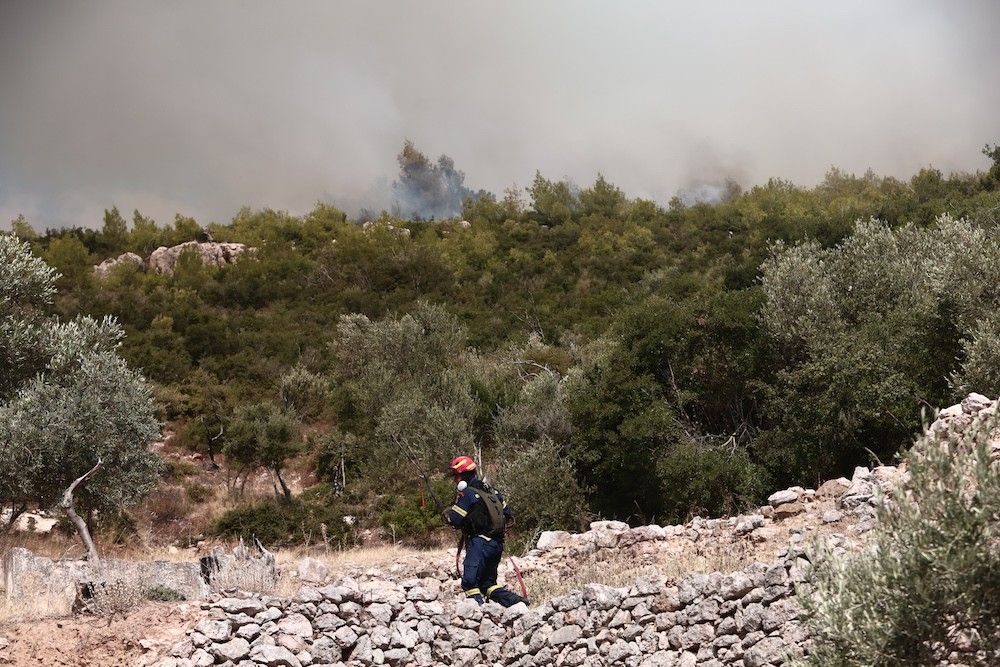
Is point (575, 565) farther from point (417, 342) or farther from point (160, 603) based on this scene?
point (417, 342)

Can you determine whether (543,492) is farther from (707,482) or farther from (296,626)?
(296,626)

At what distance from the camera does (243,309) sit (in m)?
55.6

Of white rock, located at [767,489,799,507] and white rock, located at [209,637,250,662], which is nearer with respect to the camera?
white rock, located at [209,637,250,662]

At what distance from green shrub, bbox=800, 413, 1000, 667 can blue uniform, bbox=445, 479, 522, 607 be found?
17.5 feet

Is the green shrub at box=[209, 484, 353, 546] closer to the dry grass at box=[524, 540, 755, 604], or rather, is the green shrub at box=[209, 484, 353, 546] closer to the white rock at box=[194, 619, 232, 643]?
the dry grass at box=[524, 540, 755, 604]

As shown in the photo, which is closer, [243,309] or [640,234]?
[243,309]

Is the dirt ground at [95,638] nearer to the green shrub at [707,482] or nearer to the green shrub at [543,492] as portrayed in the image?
the green shrub at [543,492]

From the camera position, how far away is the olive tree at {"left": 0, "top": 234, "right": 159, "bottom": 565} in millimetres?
16156

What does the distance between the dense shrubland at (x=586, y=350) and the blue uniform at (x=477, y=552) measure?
757 cm

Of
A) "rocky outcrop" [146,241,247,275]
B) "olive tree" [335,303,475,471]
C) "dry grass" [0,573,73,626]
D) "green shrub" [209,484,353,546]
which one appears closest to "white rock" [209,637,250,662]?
"dry grass" [0,573,73,626]

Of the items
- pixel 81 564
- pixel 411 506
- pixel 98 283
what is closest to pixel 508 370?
pixel 411 506

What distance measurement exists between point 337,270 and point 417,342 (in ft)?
90.5

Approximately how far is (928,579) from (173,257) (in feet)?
217

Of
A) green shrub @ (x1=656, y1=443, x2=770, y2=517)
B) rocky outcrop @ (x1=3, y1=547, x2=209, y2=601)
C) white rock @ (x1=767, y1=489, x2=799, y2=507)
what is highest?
green shrub @ (x1=656, y1=443, x2=770, y2=517)
